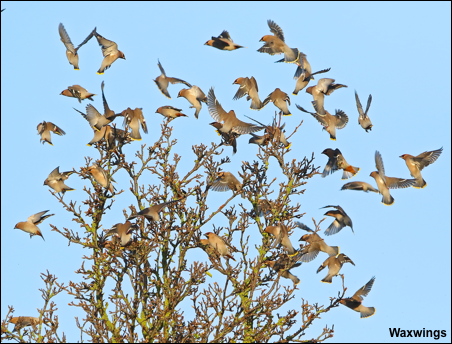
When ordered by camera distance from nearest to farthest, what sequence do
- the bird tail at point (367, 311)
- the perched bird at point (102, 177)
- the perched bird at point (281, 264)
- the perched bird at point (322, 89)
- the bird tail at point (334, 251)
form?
the perched bird at point (281, 264)
the perched bird at point (102, 177)
the bird tail at point (367, 311)
the bird tail at point (334, 251)
the perched bird at point (322, 89)

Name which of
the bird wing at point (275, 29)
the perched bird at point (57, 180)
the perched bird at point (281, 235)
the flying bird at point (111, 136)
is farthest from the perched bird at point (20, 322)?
the bird wing at point (275, 29)

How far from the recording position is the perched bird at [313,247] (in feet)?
35.3

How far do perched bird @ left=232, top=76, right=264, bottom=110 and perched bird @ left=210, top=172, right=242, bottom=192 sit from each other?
2307mm

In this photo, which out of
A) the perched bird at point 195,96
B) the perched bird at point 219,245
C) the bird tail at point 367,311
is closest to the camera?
the perched bird at point 219,245

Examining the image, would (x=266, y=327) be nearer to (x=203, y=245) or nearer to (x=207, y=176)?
(x=203, y=245)

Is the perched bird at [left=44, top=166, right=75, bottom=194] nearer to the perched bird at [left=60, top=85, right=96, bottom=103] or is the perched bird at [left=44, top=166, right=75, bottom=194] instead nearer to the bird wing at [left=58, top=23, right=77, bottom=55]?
the perched bird at [left=60, top=85, right=96, bottom=103]

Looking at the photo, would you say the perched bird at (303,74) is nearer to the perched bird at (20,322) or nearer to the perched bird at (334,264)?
the perched bird at (334,264)

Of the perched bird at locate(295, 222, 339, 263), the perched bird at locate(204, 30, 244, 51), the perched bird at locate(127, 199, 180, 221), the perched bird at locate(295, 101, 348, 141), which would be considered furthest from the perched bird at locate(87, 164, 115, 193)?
the perched bird at locate(295, 101, 348, 141)

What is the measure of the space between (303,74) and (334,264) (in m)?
3.75

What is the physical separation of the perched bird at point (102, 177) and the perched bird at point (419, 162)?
186 inches

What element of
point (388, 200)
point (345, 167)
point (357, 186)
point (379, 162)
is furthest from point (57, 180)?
point (388, 200)

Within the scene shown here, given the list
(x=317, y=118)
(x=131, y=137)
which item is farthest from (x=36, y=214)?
(x=317, y=118)

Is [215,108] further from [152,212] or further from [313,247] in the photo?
[313,247]

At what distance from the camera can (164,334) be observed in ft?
31.7
